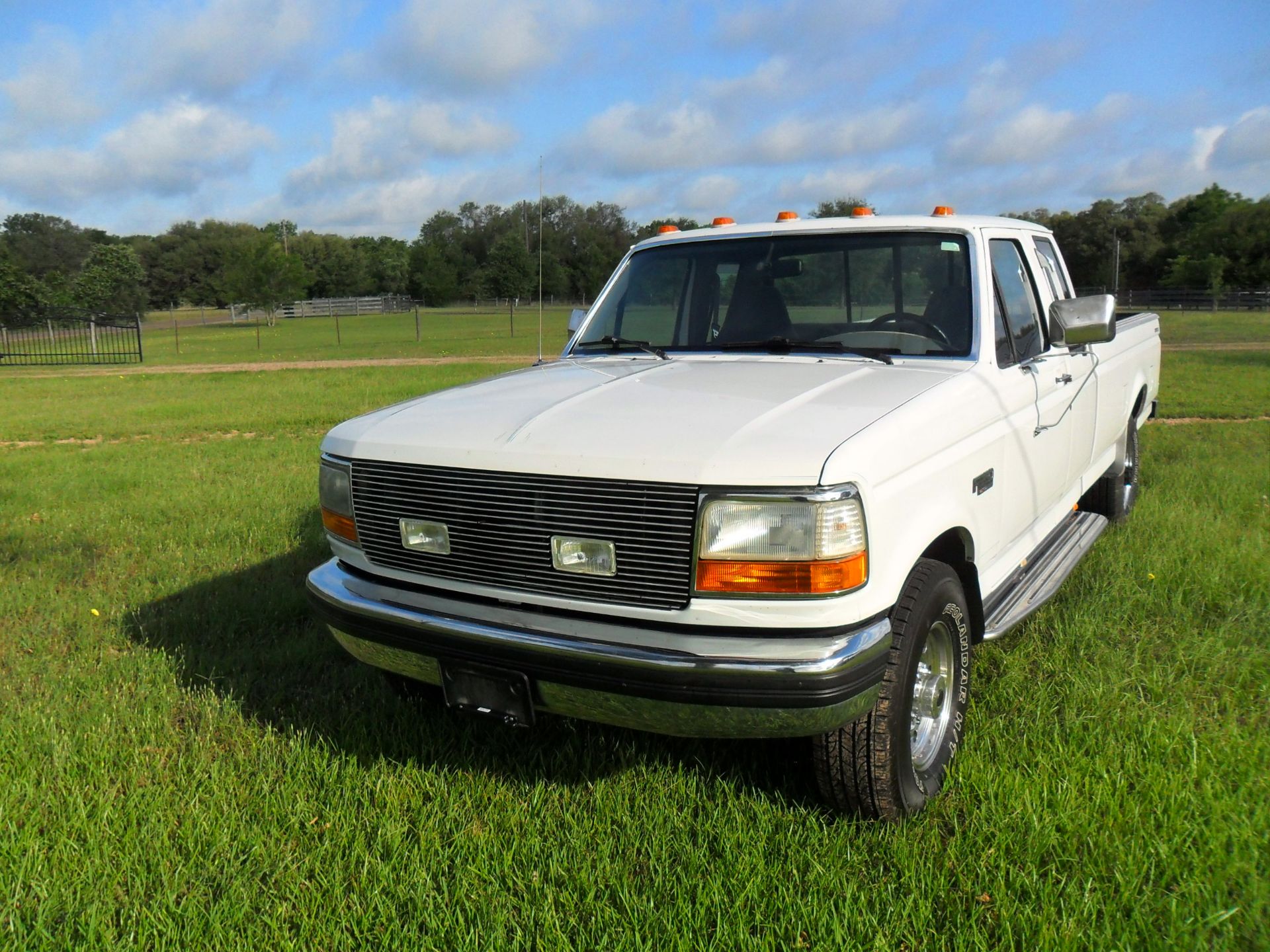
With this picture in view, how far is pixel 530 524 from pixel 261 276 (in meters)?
64.5

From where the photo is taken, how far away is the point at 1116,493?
19.5ft

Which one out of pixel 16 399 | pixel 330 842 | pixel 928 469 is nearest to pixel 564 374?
pixel 928 469

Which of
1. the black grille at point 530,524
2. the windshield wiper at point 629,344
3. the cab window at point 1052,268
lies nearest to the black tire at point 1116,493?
the cab window at point 1052,268

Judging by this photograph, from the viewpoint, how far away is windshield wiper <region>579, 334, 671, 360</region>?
414 cm

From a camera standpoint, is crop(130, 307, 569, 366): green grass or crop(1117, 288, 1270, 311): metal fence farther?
crop(1117, 288, 1270, 311): metal fence

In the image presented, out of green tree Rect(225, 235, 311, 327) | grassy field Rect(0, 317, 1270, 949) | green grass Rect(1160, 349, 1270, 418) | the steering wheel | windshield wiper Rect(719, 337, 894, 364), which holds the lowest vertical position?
grassy field Rect(0, 317, 1270, 949)

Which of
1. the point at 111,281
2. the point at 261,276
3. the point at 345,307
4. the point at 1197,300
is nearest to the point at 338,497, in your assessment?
the point at 1197,300

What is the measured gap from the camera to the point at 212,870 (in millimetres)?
2760

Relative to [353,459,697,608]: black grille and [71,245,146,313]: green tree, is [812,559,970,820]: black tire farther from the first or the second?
[71,245,146,313]: green tree

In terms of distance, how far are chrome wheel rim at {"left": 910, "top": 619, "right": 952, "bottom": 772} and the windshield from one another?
1150 mm

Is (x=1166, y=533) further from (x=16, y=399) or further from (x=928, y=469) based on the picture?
(x=16, y=399)

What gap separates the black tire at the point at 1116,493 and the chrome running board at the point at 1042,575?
24.6 inches

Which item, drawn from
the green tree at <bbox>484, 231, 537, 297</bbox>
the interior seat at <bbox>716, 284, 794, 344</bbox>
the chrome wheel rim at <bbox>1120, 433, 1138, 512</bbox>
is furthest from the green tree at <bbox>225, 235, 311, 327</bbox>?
the interior seat at <bbox>716, 284, 794, 344</bbox>

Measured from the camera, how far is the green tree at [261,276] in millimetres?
60906
